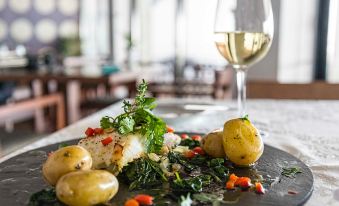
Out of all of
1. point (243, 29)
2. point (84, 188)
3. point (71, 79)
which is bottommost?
Answer: point (71, 79)

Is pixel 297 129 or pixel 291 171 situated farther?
pixel 297 129

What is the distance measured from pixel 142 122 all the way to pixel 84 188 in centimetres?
25

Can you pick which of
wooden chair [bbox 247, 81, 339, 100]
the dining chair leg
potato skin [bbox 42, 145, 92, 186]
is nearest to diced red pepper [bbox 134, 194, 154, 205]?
potato skin [bbox 42, 145, 92, 186]

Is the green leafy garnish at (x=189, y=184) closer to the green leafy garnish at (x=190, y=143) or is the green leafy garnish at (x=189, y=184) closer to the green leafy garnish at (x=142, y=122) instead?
the green leafy garnish at (x=142, y=122)

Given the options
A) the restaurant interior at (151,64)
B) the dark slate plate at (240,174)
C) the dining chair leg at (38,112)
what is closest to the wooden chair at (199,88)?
the restaurant interior at (151,64)

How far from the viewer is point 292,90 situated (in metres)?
2.01

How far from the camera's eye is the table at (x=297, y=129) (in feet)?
2.70

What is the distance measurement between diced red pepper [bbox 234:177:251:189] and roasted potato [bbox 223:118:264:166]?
0.30 ft

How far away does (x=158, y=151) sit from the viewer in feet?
2.63

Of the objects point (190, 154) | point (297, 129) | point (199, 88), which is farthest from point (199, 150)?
point (199, 88)

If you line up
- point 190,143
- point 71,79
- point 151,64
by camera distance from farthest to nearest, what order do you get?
point 151,64, point 71,79, point 190,143

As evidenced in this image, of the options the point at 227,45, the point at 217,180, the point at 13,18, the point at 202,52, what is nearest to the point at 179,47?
the point at 202,52

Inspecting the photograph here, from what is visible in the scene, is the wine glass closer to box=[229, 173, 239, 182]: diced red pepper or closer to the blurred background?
the blurred background

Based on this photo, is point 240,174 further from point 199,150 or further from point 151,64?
point 151,64
